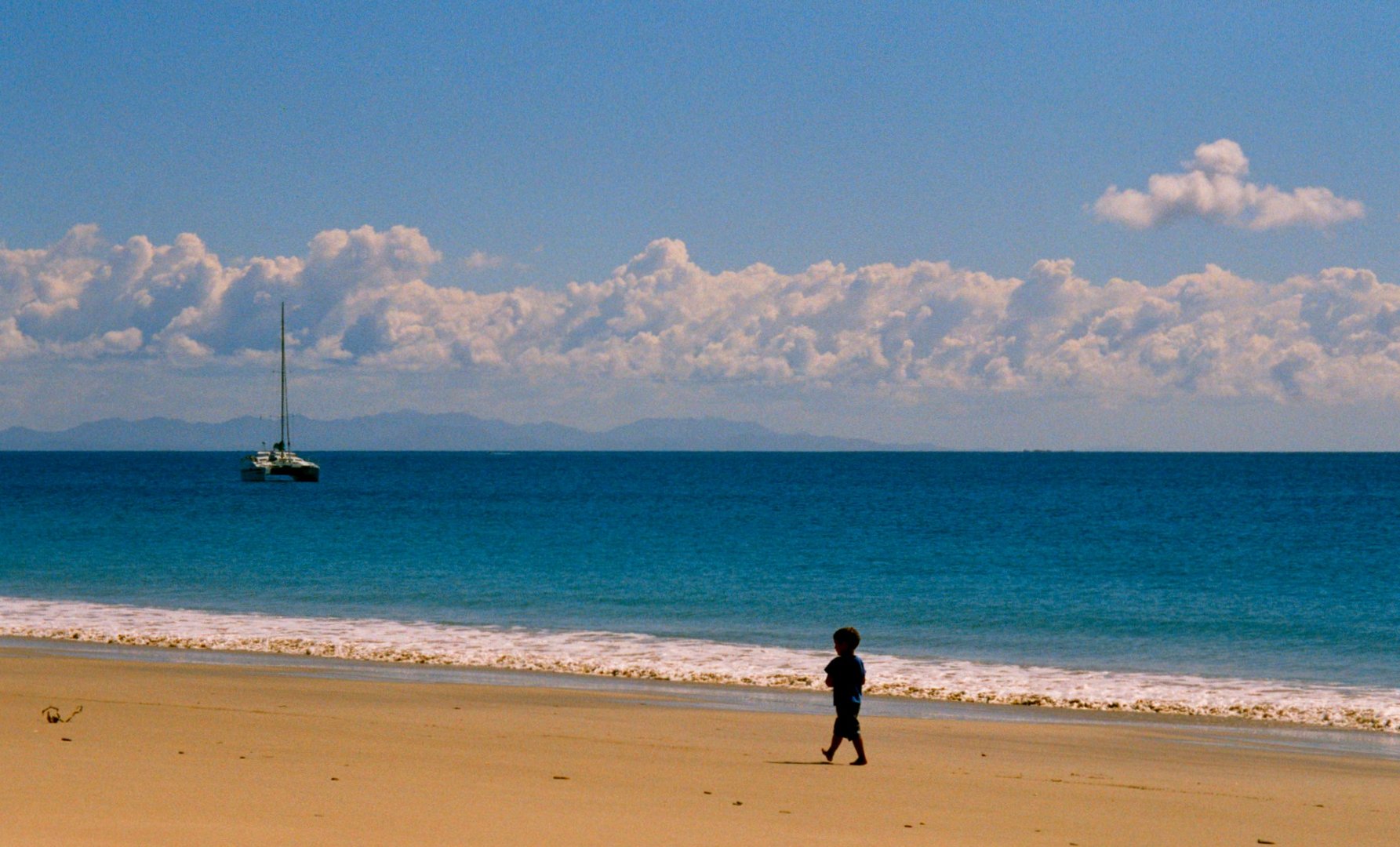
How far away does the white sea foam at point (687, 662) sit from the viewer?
66.3 ft

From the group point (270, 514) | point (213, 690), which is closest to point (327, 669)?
point (213, 690)

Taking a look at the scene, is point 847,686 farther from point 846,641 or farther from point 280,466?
point 280,466

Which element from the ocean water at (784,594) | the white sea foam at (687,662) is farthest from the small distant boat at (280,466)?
the white sea foam at (687,662)

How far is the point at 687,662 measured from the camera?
79.6ft

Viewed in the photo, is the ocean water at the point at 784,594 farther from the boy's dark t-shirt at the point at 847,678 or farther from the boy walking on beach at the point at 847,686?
the boy's dark t-shirt at the point at 847,678

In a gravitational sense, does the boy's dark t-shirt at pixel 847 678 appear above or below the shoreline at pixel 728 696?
above

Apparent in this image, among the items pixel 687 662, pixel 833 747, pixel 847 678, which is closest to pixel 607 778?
pixel 833 747

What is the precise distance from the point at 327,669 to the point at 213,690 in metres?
4.04

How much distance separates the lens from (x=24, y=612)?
3123 cm

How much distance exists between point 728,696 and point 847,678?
7.55 m

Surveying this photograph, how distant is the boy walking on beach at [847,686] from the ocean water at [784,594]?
25.3 feet

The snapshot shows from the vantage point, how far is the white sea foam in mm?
20219

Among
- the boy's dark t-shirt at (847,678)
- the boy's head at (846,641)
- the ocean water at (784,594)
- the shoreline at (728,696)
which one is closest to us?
the boy's head at (846,641)

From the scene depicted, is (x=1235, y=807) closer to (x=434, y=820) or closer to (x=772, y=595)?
(x=434, y=820)
